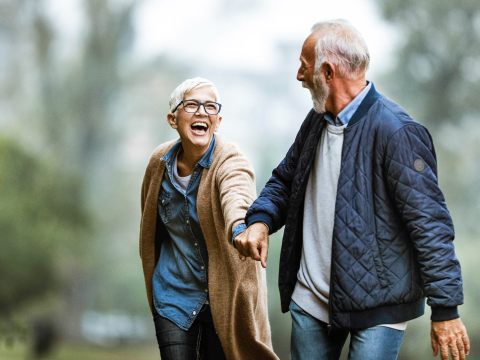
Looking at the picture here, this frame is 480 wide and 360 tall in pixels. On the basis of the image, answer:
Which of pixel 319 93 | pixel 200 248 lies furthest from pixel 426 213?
pixel 200 248

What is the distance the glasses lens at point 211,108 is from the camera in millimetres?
2355

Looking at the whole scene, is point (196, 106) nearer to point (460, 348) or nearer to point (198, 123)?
point (198, 123)

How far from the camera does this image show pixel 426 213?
1.59 metres

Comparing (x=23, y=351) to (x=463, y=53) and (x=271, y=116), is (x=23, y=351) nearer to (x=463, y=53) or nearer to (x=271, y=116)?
(x=271, y=116)

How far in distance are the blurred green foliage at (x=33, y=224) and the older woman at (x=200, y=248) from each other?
240 inches

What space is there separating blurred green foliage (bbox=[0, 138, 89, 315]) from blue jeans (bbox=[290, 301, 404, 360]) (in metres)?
6.85

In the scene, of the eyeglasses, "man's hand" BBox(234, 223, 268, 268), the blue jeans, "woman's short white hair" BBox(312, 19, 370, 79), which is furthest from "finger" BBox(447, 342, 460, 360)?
the eyeglasses

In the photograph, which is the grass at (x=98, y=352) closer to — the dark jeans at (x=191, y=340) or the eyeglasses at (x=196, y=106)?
the dark jeans at (x=191, y=340)

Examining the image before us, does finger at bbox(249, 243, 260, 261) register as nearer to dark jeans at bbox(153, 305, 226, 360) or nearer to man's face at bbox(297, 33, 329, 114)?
man's face at bbox(297, 33, 329, 114)

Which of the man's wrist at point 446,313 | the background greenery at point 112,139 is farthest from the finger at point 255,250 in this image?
the background greenery at point 112,139

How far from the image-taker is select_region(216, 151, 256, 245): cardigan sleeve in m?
2.04

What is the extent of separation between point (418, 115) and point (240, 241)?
6.52 metres

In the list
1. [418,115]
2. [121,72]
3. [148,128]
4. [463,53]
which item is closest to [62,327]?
[148,128]

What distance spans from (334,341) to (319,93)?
2.57ft
